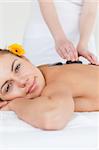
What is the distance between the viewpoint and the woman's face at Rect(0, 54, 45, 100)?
1464 millimetres

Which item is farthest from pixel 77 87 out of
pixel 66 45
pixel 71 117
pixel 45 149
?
pixel 45 149

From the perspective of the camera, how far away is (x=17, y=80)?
1.46 metres

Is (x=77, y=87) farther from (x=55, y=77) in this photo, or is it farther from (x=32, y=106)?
(x=32, y=106)

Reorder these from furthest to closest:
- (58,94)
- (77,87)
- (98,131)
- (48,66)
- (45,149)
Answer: (48,66) < (77,87) < (58,94) < (98,131) < (45,149)

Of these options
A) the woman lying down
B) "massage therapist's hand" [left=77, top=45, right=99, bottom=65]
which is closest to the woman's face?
the woman lying down

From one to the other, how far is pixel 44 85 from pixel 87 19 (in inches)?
23.0

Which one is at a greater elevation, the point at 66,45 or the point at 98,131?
the point at 66,45

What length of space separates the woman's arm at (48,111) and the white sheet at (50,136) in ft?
0.07

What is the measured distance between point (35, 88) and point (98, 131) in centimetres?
34

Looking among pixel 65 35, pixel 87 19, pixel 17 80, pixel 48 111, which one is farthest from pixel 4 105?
pixel 87 19

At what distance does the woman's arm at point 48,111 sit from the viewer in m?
1.27

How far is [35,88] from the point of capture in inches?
58.6

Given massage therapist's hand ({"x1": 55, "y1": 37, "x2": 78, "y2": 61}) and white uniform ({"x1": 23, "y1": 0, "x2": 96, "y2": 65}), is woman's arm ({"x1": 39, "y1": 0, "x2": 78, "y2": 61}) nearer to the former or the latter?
massage therapist's hand ({"x1": 55, "y1": 37, "x2": 78, "y2": 61})

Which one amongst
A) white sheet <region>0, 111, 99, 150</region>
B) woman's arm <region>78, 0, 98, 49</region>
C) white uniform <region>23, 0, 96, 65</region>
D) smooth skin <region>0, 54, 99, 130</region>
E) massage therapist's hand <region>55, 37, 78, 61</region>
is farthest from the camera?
white uniform <region>23, 0, 96, 65</region>
